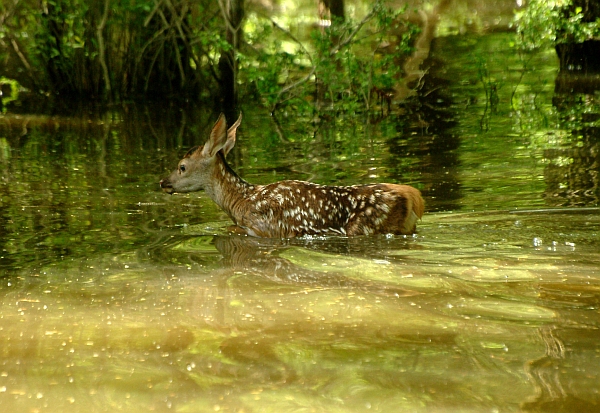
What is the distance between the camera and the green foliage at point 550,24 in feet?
57.2

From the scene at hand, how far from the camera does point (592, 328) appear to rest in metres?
5.33

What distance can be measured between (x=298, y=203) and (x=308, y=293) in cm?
246

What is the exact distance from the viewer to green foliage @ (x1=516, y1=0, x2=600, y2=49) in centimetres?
1742

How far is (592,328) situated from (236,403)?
2057 millimetres

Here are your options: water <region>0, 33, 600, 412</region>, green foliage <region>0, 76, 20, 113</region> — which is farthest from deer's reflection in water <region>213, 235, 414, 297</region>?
green foliage <region>0, 76, 20, 113</region>

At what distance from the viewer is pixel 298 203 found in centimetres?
855

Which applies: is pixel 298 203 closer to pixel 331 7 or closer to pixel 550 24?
pixel 550 24

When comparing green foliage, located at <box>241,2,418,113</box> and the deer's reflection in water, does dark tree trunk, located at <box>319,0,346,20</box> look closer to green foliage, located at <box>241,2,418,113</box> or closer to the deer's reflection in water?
green foliage, located at <box>241,2,418,113</box>

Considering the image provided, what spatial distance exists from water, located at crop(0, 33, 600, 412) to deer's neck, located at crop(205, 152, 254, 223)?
0.19 metres

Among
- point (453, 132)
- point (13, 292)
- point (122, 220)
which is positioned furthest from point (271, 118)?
point (13, 292)

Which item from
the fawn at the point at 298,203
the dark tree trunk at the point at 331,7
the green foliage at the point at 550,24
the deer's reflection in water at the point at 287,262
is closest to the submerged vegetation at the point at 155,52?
the dark tree trunk at the point at 331,7

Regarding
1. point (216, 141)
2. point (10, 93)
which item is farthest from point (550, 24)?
point (10, 93)

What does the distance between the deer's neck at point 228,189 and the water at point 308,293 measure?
0.19 meters

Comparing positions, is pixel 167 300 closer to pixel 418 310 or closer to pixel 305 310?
pixel 305 310
